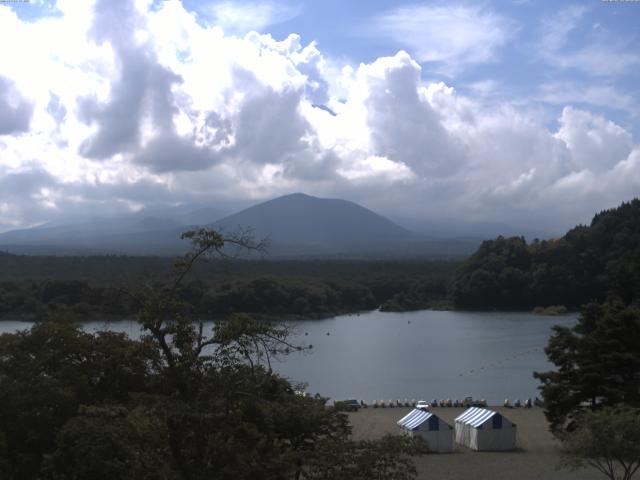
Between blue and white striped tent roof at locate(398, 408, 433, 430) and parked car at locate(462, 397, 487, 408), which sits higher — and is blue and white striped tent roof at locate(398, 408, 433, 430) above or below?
above

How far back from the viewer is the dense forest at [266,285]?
31.6 m

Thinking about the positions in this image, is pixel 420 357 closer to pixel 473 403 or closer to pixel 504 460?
A: pixel 473 403

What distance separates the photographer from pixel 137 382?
28.4 feet

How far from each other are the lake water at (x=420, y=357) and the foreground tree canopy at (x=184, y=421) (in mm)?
6863

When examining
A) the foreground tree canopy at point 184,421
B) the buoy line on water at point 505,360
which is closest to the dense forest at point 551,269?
the buoy line on water at point 505,360

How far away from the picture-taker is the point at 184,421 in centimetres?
404

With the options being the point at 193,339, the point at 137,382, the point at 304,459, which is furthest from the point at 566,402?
the point at 193,339

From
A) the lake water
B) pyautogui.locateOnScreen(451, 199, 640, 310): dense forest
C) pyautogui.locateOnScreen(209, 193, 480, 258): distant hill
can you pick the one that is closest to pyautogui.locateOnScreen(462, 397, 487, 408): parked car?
the lake water

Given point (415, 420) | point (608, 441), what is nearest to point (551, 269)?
point (415, 420)

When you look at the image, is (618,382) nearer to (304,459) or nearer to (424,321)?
(304,459)

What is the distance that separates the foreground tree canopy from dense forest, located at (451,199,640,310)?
1410 inches

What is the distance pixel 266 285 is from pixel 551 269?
51.7ft

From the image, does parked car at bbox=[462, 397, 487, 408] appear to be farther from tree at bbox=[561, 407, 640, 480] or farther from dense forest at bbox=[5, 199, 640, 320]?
dense forest at bbox=[5, 199, 640, 320]

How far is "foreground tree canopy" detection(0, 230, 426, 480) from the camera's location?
4.05 meters
